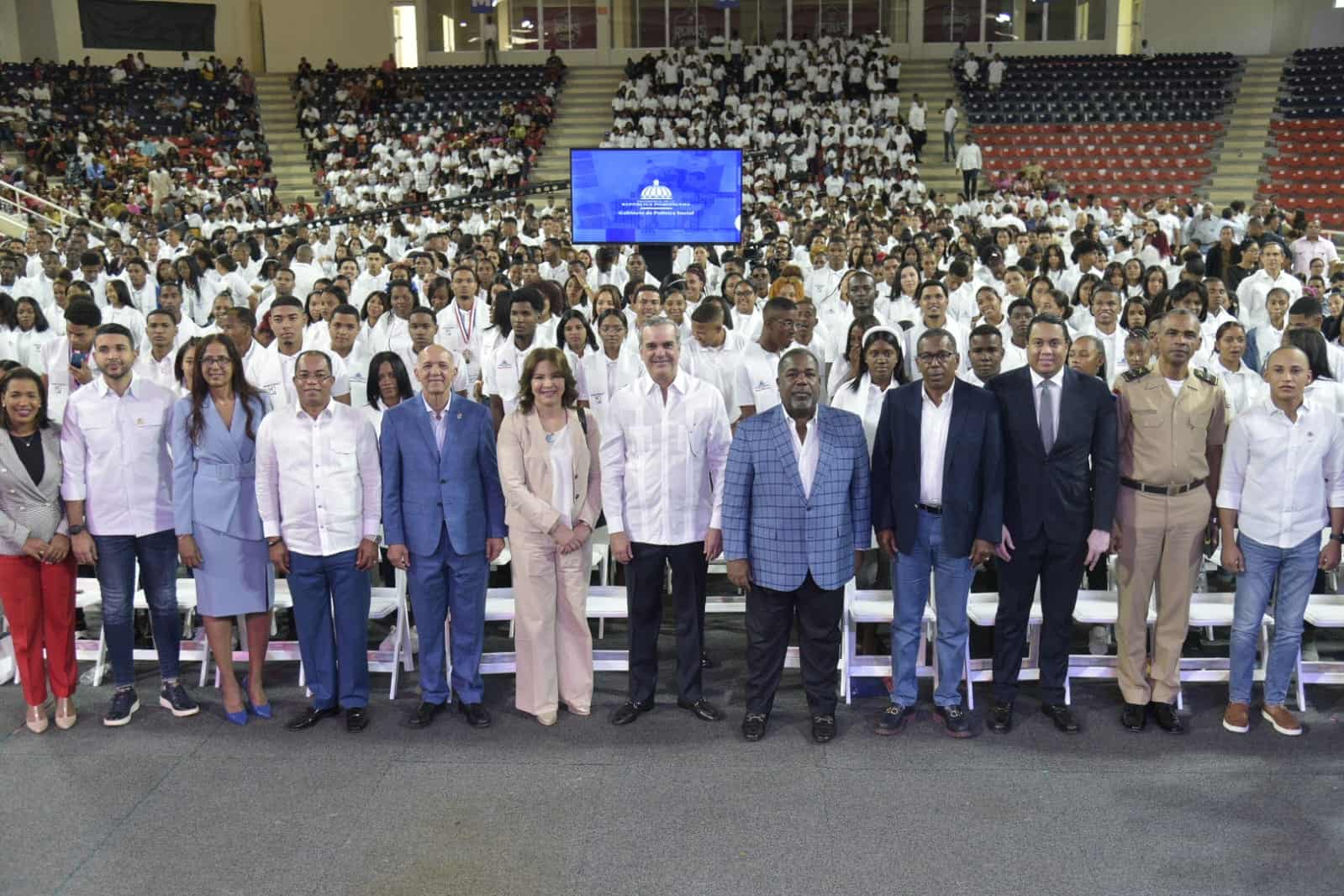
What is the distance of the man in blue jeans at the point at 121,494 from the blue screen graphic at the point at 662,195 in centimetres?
A: 760

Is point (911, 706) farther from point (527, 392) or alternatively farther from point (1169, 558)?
point (527, 392)

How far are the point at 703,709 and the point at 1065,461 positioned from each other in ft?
5.95

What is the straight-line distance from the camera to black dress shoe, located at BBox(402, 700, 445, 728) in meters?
5.11

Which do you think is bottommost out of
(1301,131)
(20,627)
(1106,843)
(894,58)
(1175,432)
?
(1106,843)

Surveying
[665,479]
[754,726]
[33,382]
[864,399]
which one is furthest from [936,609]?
[33,382]

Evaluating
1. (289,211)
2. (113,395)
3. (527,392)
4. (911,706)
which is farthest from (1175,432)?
(289,211)

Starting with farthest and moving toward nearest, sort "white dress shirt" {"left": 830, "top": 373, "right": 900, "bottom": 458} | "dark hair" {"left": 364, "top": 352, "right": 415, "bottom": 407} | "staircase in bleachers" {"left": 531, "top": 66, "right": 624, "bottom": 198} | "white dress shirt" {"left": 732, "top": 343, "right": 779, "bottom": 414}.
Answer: "staircase in bleachers" {"left": 531, "top": 66, "right": 624, "bottom": 198}
"white dress shirt" {"left": 732, "top": 343, "right": 779, "bottom": 414}
"dark hair" {"left": 364, "top": 352, "right": 415, "bottom": 407}
"white dress shirt" {"left": 830, "top": 373, "right": 900, "bottom": 458}

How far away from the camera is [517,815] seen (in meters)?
4.33

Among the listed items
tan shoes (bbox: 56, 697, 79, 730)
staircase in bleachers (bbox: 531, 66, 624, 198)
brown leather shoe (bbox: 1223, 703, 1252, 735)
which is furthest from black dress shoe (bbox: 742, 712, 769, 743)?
staircase in bleachers (bbox: 531, 66, 624, 198)

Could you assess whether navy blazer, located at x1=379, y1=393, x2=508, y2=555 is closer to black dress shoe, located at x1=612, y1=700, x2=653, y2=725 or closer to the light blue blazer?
the light blue blazer

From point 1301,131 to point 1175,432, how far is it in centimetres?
2098

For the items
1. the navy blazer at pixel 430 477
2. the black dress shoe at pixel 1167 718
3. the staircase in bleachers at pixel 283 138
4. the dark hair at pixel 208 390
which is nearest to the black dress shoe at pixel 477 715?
the navy blazer at pixel 430 477

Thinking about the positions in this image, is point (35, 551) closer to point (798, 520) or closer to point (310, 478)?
point (310, 478)

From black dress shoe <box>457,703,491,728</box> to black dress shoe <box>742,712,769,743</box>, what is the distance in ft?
3.55
